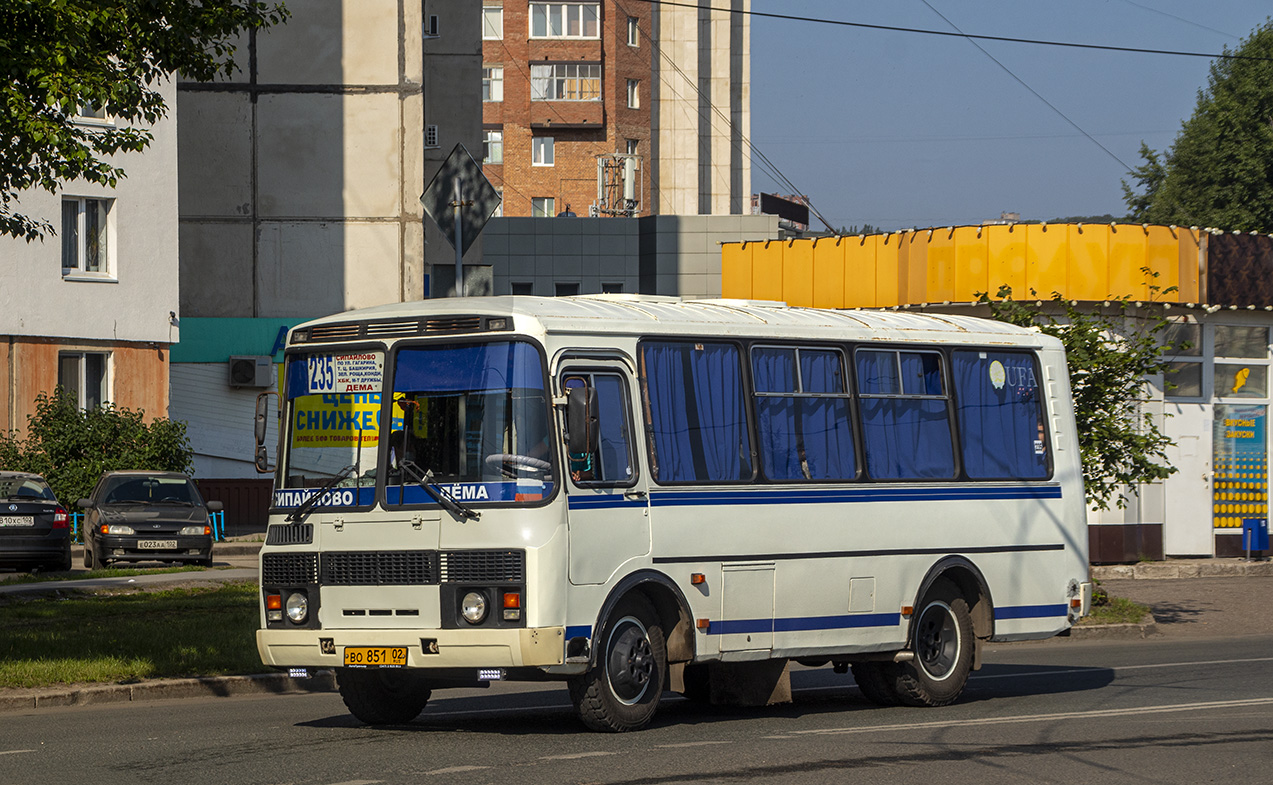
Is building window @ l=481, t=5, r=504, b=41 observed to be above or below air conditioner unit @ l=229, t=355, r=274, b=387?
above

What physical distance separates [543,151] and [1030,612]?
3287 inches

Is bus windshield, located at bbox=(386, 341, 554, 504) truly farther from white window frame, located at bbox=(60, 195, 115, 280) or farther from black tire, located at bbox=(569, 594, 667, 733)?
white window frame, located at bbox=(60, 195, 115, 280)

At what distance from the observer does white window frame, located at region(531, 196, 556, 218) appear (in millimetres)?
96250

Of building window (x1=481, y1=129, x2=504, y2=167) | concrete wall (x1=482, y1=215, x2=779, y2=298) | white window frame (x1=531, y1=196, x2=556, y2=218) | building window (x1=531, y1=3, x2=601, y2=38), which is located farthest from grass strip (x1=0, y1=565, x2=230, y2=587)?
building window (x1=481, y1=129, x2=504, y2=167)

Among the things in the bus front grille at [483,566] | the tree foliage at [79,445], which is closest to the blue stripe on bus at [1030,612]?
the bus front grille at [483,566]

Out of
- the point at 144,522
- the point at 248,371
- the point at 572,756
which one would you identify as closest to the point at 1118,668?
the point at 572,756

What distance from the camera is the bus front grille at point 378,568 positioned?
11102 millimetres

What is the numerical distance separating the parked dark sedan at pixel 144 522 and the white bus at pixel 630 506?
17.0 metres

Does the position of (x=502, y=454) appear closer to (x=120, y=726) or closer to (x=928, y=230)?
(x=120, y=726)

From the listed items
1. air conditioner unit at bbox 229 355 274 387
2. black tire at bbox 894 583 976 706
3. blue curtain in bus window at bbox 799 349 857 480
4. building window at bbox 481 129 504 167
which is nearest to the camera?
blue curtain in bus window at bbox 799 349 857 480

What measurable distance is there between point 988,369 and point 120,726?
7561mm

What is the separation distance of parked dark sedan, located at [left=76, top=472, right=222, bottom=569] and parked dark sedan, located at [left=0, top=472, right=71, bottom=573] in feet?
3.25

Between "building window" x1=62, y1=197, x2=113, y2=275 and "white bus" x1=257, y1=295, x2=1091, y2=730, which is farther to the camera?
"building window" x1=62, y1=197, x2=113, y2=275

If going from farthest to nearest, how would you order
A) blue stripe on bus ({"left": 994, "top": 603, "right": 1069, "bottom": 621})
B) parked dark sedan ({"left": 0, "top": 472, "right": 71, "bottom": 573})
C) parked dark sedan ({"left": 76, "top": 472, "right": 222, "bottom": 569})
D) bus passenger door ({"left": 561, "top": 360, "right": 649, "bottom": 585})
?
parked dark sedan ({"left": 76, "top": 472, "right": 222, "bottom": 569}), parked dark sedan ({"left": 0, "top": 472, "right": 71, "bottom": 573}), blue stripe on bus ({"left": 994, "top": 603, "right": 1069, "bottom": 621}), bus passenger door ({"left": 561, "top": 360, "right": 649, "bottom": 585})
